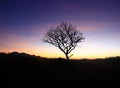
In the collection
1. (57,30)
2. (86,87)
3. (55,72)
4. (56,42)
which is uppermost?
(57,30)

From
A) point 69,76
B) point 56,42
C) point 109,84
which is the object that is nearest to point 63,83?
point 69,76

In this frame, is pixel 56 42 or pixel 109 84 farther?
pixel 56 42

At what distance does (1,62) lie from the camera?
3503 cm

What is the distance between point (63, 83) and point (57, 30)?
30725mm

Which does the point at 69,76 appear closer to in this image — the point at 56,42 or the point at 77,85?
the point at 77,85

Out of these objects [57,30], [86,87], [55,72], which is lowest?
[86,87]

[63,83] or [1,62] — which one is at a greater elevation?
[1,62]

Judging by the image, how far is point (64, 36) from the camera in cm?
5431

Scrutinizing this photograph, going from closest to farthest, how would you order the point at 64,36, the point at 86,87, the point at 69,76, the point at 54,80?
the point at 86,87 < the point at 54,80 < the point at 69,76 < the point at 64,36

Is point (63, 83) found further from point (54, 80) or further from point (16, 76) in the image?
point (16, 76)

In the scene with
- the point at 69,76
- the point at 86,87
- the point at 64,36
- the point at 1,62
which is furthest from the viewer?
the point at 64,36

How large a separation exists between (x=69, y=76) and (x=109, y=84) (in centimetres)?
662

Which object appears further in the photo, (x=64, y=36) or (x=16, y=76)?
(x=64, y=36)

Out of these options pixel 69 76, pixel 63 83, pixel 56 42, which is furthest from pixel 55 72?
pixel 56 42
